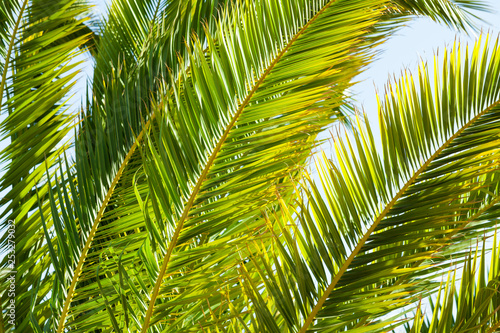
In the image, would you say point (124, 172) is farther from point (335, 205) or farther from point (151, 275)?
point (335, 205)

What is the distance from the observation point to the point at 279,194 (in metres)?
1.87

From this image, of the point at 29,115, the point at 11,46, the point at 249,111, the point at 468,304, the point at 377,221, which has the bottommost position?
the point at 468,304

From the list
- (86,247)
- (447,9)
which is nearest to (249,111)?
(86,247)

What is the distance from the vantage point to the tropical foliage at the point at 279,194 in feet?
5.78

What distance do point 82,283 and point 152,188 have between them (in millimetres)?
924

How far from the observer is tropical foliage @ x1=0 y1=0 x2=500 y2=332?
1.76m

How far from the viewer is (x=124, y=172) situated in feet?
8.03

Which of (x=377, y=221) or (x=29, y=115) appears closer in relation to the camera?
(x=377, y=221)

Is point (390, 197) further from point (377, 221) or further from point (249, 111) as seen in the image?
point (249, 111)

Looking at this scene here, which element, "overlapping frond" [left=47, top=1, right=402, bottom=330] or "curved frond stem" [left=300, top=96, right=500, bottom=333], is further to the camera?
"overlapping frond" [left=47, top=1, right=402, bottom=330]

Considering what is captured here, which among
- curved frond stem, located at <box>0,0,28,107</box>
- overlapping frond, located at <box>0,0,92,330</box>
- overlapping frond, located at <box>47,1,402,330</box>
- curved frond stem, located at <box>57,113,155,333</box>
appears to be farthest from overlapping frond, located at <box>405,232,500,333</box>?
curved frond stem, located at <box>0,0,28,107</box>

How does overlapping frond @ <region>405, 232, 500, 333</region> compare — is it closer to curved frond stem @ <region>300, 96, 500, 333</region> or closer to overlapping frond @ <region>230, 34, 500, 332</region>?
overlapping frond @ <region>230, 34, 500, 332</region>

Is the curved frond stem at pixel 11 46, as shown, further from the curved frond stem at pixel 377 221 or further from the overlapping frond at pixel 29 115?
the curved frond stem at pixel 377 221

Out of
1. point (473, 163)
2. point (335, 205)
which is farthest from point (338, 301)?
point (473, 163)
